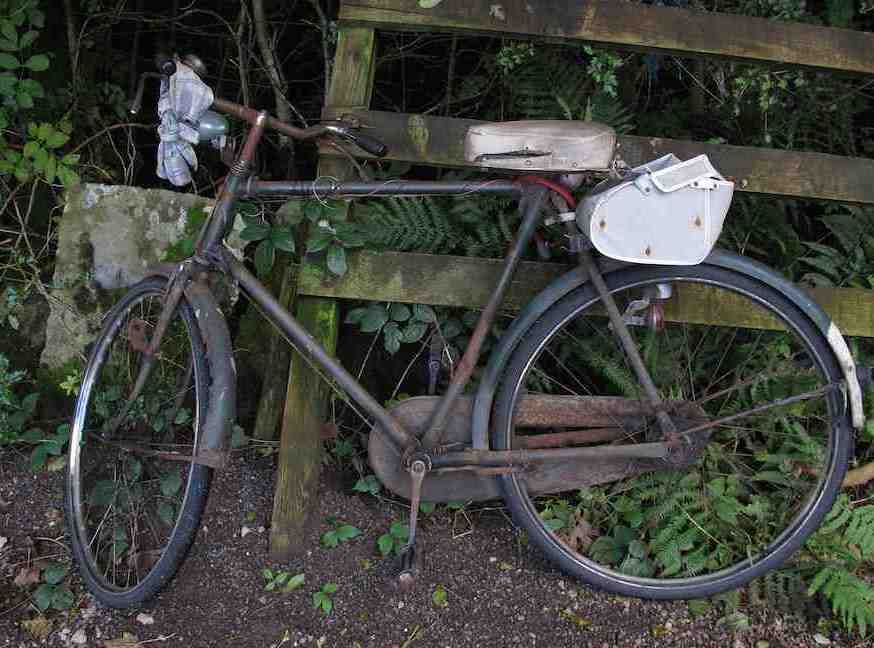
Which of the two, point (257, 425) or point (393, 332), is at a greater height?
point (393, 332)

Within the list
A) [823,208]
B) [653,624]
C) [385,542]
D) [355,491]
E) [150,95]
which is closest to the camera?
[653,624]

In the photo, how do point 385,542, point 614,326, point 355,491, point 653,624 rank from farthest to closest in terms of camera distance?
point 355,491
point 385,542
point 653,624
point 614,326

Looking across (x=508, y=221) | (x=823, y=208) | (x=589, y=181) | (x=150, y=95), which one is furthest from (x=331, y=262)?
(x=823, y=208)

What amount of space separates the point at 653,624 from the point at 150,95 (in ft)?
10.8

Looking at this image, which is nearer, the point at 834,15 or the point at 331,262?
the point at 331,262

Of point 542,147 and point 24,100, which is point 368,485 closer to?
point 542,147

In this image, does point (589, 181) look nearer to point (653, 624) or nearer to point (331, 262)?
point (331, 262)

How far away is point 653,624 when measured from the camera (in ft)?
8.66

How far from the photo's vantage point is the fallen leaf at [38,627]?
2570 mm

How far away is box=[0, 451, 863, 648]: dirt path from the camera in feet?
8.50

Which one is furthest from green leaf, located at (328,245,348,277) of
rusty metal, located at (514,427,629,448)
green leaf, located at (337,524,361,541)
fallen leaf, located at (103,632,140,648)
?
fallen leaf, located at (103,632,140,648)

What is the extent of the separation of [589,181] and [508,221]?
1.17 ft

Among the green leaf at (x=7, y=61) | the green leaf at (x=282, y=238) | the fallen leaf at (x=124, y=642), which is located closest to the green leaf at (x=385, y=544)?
the fallen leaf at (x=124, y=642)

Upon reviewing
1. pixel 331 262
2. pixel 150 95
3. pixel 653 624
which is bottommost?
pixel 653 624
